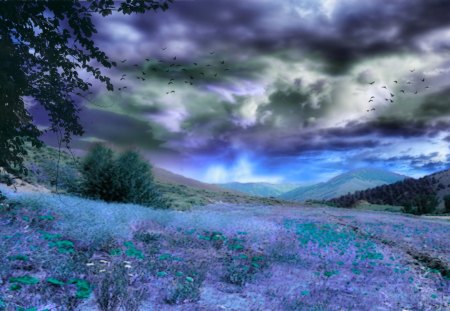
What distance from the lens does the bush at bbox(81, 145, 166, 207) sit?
81.9 feet

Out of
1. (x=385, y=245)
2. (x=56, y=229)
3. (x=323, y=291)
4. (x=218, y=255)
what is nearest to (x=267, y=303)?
(x=323, y=291)

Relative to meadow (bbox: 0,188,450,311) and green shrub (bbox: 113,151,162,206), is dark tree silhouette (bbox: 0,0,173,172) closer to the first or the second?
meadow (bbox: 0,188,450,311)

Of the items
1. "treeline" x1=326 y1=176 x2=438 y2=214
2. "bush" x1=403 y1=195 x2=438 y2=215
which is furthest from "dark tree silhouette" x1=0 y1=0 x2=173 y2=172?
"treeline" x1=326 y1=176 x2=438 y2=214

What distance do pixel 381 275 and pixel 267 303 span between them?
5.27 m

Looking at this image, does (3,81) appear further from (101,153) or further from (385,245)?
(101,153)

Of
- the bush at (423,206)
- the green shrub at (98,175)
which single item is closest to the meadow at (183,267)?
the green shrub at (98,175)

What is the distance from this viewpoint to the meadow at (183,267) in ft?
21.1

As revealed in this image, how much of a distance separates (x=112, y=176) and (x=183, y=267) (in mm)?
17279

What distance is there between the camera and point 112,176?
82.0 feet

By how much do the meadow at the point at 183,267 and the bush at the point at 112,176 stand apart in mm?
10018

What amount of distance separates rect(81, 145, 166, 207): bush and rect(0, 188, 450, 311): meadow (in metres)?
10.0

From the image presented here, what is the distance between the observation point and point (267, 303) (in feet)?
24.1

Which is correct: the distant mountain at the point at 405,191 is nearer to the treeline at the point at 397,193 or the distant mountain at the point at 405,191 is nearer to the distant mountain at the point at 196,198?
the treeline at the point at 397,193

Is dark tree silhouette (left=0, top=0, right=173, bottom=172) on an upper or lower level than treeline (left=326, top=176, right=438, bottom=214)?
lower
